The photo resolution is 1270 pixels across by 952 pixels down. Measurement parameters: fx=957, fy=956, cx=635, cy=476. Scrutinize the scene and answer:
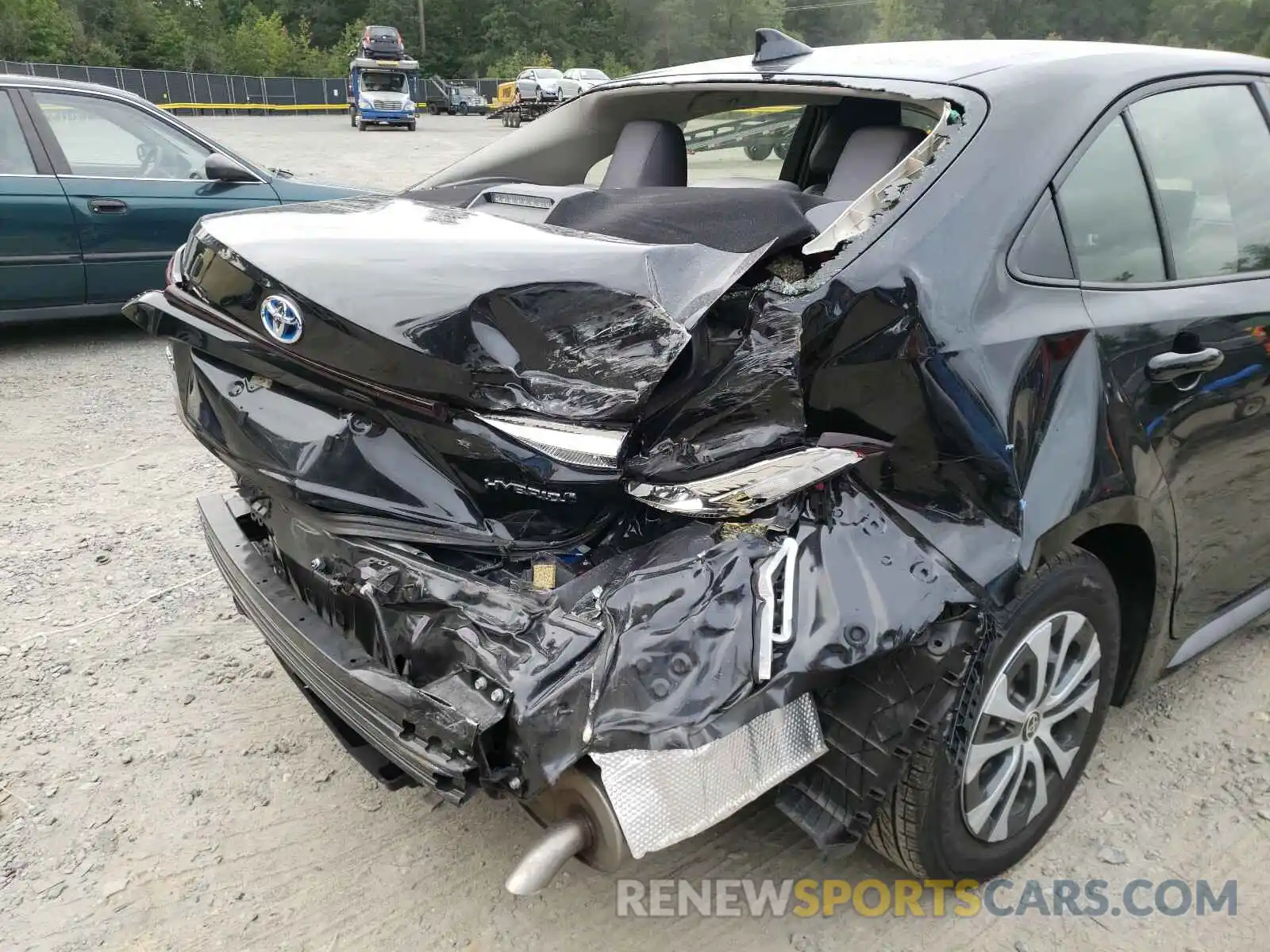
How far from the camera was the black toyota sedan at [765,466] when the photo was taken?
5.62 feet

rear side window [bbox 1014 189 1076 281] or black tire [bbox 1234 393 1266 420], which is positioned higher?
rear side window [bbox 1014 189 1076 281]

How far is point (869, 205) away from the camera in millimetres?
2018

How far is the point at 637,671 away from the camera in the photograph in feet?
5.44

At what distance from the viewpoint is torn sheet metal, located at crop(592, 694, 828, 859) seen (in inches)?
63.7

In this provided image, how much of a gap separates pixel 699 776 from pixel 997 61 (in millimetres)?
1853

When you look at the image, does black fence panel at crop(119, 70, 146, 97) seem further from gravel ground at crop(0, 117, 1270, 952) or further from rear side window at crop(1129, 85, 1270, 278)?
rear side window at crop(1129, 85, 1270, 278)

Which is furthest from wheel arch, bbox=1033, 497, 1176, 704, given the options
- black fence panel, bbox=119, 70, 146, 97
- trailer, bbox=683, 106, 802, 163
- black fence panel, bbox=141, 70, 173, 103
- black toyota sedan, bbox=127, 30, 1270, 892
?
black fence panel, bbox=119, 70, 146, 97

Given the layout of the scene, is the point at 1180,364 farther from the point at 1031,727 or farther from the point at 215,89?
the point at 215,89

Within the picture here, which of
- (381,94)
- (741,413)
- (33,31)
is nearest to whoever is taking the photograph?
(741,413)

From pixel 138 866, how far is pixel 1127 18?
231 feet

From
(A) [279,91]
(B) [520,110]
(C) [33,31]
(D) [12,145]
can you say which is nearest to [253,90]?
(A) [279,91]

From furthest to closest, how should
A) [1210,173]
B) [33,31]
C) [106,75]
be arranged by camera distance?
[33,31]
[106,75]
[1210,173]

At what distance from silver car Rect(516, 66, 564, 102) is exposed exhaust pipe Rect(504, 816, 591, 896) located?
36.4 meters

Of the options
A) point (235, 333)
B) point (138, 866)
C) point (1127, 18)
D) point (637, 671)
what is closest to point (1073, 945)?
point (637, 671)
